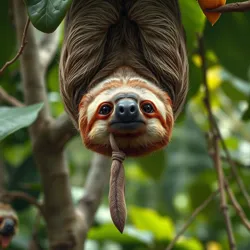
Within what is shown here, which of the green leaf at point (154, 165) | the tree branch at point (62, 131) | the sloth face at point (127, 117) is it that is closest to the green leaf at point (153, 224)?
the green leaf at point (154, 165)

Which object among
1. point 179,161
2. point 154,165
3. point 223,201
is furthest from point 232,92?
point 179,161

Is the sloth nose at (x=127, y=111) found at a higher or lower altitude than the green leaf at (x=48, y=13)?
lower

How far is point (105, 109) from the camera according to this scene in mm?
1543

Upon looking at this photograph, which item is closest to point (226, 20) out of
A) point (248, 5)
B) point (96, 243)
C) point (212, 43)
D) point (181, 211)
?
point (212, 43)

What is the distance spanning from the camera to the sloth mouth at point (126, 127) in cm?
148

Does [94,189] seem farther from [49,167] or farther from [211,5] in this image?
[211,5]

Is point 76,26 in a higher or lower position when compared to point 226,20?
higher

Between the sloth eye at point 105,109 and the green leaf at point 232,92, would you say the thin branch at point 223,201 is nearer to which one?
A: the sloth eye at point 105,109

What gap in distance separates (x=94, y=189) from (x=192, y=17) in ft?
2.55

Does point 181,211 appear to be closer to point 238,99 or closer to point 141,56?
point 238,99

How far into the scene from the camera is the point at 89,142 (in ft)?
5.19

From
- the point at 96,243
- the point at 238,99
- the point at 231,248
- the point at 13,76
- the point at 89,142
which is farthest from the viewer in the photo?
the point at 96,243

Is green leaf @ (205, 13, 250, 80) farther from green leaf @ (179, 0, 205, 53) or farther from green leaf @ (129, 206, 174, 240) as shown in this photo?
green leaf @ (129, 206, 174, 240)

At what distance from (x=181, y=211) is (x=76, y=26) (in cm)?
291
